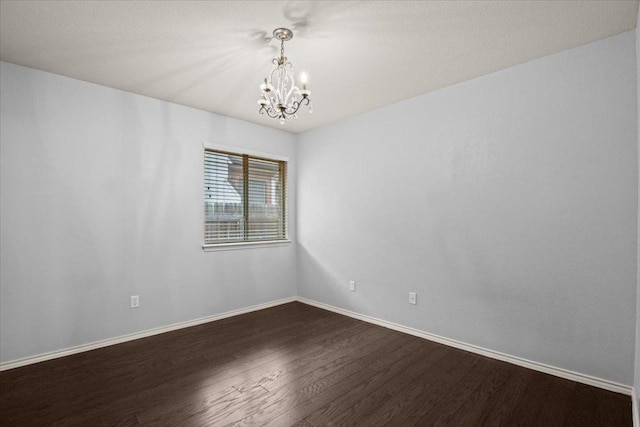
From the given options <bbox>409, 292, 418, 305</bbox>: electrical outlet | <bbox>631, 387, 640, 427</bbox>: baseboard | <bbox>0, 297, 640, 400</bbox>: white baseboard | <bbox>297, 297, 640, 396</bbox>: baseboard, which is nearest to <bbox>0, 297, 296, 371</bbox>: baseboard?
<bbox>0, 297, 640, 400</bbox>: white baseboard

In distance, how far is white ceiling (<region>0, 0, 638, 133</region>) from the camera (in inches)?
74.5

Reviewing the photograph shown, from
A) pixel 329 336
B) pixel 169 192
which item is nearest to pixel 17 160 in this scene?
pixel 169 192

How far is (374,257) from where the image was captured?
3.65m

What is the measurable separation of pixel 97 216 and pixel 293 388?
239 cm

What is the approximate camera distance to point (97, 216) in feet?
9.71

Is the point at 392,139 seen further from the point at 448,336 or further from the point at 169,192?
the point at 169,192

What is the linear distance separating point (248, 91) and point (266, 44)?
89cm

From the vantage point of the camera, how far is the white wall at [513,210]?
2.18 m

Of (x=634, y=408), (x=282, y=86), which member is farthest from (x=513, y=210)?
(x=282, y=86)

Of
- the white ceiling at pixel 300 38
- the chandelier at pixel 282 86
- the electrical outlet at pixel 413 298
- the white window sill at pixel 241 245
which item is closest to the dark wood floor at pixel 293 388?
the electrical outlet at pixel 413 298

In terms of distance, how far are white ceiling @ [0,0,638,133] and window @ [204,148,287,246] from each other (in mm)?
1139

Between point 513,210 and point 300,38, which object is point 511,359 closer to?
point 513,210

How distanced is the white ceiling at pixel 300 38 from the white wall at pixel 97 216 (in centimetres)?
34

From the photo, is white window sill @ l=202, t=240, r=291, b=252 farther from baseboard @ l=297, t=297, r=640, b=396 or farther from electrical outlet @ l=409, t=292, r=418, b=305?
electrical outlet @ l=409, t=292, r=418, b=305
